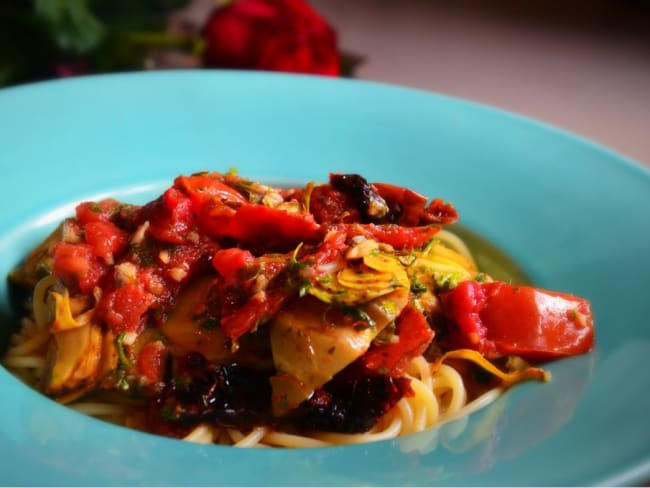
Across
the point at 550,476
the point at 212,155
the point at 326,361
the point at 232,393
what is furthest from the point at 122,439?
the point at 212,155

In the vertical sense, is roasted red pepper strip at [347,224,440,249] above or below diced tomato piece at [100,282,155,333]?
above

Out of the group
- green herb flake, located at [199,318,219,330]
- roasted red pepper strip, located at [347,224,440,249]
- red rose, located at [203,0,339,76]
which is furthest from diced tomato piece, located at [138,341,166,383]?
red rose, located at [203,0,339,76]

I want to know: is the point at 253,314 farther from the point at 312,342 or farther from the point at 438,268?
the point at 438,268

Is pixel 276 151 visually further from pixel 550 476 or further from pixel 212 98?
pixel 550 476

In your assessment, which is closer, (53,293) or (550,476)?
(550,476)

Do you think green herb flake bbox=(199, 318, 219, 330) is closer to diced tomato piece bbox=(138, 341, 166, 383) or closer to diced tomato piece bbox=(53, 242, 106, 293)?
diced tomato piece bbox=(138, 341, 166, 383)

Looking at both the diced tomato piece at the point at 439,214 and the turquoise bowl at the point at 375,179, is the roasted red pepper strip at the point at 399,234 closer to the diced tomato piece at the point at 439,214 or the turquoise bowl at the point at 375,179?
the diced tomato piece at the point at 439,214
